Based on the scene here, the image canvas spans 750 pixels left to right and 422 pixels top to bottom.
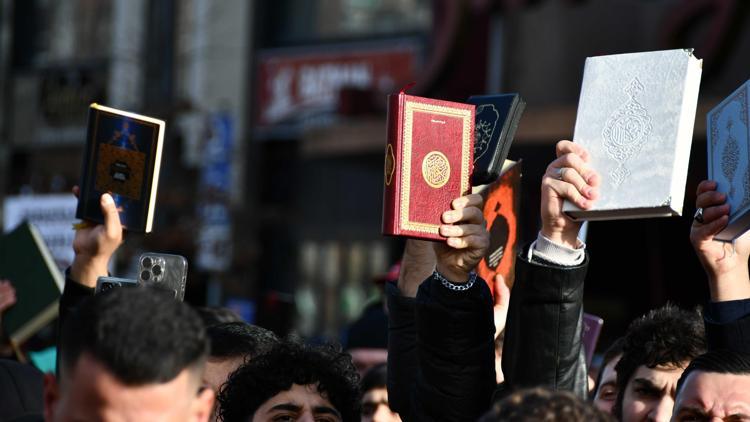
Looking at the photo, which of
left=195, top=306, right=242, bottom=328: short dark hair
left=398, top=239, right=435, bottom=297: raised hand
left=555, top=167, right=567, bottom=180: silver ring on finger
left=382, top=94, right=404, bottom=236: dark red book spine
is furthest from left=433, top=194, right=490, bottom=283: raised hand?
left=195, top=306, right=242, bottom=328: short dark hair

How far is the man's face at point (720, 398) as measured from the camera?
4.06 meters

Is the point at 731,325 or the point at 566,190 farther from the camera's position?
the point at 731,325

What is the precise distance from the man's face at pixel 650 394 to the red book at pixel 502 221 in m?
0.55

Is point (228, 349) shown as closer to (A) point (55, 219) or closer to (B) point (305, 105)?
(A) point (55, 219)

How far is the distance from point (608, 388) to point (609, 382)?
0.02 metres

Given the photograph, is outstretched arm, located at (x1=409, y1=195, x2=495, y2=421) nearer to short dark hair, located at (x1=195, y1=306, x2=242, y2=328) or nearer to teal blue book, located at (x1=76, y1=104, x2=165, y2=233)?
teal blue book, located at (x1=76, y1=104, x2=165, y2=233)

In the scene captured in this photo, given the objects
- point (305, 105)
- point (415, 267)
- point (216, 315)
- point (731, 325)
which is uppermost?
point (305, 105)

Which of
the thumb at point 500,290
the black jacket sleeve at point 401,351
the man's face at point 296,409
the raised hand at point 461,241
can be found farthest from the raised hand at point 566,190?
the man's face at point 296,409

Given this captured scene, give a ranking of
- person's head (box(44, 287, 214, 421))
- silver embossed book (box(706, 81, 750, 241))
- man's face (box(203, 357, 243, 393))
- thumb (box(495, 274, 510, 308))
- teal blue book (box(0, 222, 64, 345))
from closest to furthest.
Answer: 1. person's head (box(44, 287, 214, 421))
2. silver embossed book (box(706, 81, 750, 241))
3. thumb (box(495, 274, 510, 308))
4. man's face (box(203, 357, 243, 393))
5. teal blue book (box(0, 222, 64, 345))

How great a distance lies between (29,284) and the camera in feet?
20.0

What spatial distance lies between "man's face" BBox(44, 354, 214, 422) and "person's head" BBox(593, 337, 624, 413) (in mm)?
2513

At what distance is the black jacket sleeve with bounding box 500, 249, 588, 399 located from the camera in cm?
359

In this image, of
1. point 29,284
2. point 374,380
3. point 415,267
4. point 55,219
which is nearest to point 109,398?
point 415,267

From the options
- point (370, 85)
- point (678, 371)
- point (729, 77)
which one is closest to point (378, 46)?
point (370, 85)
